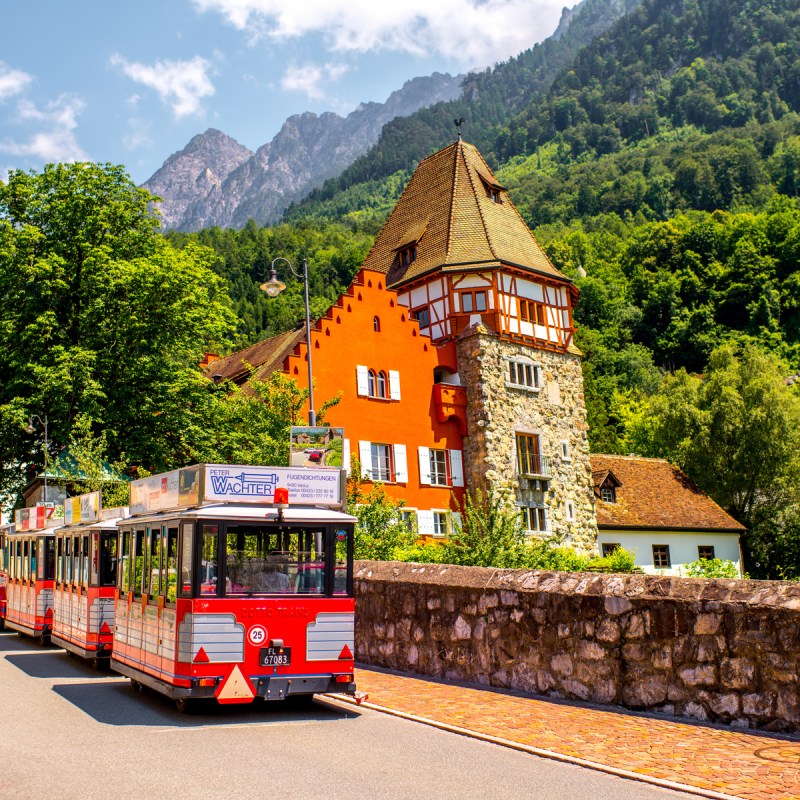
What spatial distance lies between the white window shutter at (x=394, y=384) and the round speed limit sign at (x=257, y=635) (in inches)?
1091

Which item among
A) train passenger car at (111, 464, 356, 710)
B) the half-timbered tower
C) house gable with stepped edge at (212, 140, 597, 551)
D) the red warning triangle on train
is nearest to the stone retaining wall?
train passenger car at (111, 464, 356, 710)

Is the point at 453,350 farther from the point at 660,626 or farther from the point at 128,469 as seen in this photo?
the point at 660,626

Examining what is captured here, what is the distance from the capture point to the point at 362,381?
38312 millimetres

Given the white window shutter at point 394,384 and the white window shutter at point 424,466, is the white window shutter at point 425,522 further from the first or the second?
the white window shutter at point 394,384

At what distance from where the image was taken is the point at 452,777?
27.4ft

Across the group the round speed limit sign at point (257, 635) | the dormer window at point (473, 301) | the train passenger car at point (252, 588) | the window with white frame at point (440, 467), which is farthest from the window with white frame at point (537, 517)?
the round speed limit sign at point (257, 635)

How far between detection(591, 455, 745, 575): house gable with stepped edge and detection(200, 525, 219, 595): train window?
3619 cm

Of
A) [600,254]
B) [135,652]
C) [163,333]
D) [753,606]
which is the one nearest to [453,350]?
[163,333]

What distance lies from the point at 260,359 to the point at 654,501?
66.7 ft

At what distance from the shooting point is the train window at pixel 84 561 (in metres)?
17.4

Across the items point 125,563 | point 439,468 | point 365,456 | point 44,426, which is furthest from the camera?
point 439,468

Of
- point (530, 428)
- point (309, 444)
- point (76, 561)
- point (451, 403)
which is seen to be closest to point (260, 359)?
point (451, 403)

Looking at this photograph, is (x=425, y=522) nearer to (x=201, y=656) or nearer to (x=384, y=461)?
(x=384, y=461)

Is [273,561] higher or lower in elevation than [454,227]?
lower
